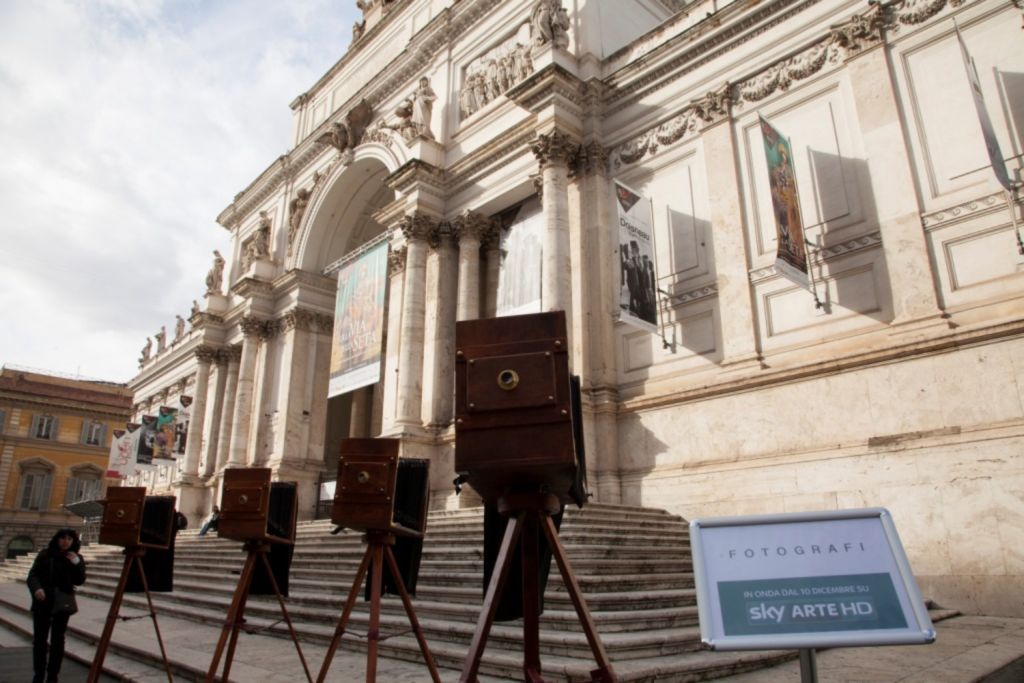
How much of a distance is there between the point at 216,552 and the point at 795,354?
12684 mm

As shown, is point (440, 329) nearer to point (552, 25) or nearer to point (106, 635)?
point (552, 25)

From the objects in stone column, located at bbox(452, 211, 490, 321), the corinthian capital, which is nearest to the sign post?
the corinthian capital

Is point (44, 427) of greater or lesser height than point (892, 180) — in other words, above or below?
above

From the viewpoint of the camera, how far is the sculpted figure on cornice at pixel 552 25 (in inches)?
603

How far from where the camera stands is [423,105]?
1973 cm

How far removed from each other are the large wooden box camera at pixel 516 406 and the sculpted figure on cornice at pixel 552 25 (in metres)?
13.9

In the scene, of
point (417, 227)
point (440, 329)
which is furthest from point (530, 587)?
point (417, 227)

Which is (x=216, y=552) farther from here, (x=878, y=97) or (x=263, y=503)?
(x=878, y=97)

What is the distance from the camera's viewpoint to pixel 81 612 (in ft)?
35.7

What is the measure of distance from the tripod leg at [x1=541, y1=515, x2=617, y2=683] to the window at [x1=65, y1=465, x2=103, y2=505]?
52.5 meters

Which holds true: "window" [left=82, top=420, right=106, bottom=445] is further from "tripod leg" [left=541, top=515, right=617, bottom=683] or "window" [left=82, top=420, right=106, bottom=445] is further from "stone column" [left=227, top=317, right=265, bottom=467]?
"tripod leg" [left=541, top=515, right=617, bottom=683]

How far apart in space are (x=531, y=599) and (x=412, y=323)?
14.8 m

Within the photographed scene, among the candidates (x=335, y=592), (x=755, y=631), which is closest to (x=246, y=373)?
(x=335, y=592)

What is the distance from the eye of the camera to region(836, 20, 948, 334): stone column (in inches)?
388
